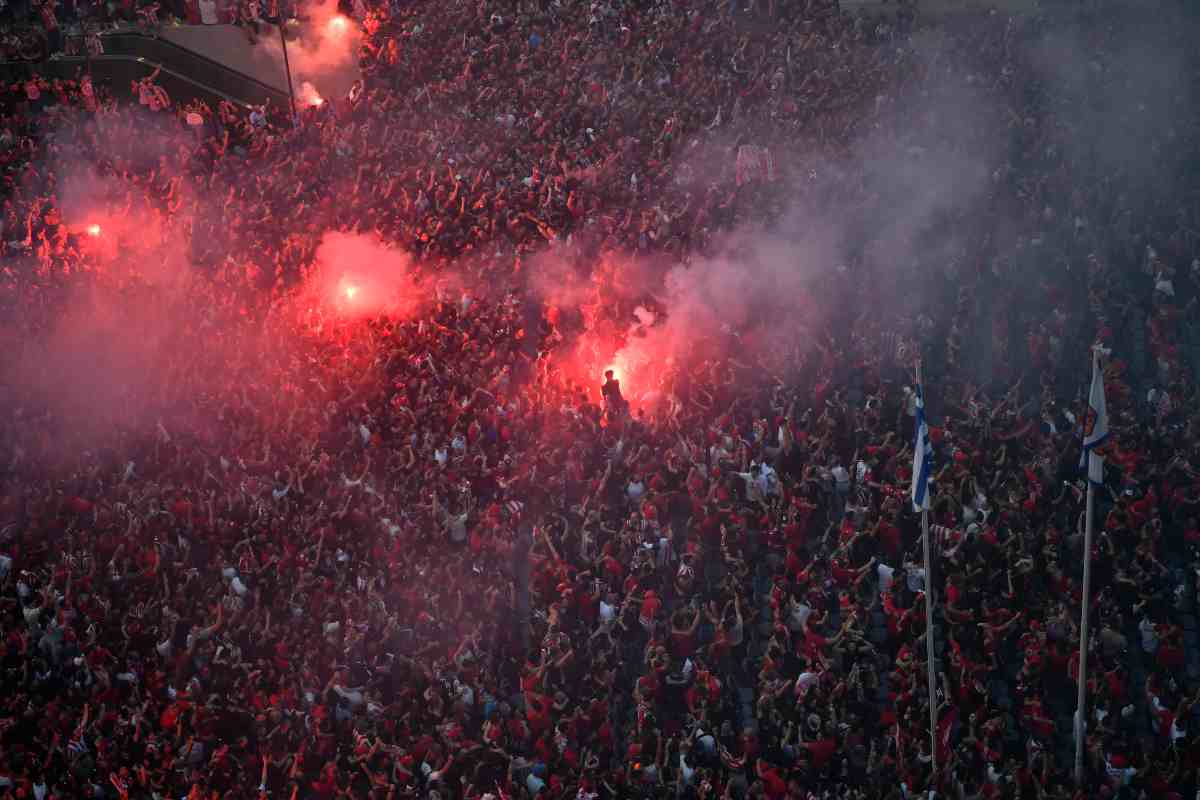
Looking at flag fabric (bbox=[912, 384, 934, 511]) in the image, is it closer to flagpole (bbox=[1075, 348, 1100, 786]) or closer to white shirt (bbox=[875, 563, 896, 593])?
flagpole (bbox=[1075, 348, 1100, 786])

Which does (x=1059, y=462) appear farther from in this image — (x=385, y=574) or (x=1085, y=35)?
(x=1085, y=35)

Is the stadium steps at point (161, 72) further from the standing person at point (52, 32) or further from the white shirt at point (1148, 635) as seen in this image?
the white shirt at point (1148, 635)

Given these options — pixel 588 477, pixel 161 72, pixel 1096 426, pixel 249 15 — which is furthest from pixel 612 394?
pixel 249 15

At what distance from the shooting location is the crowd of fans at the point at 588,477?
13336mm

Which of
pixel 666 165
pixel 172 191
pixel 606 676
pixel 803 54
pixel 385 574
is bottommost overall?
pixel 606 676

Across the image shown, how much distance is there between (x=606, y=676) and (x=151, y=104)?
1648cm

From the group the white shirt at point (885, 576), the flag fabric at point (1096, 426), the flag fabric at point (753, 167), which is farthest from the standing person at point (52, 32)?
the flag fabric at point (1096, 426)

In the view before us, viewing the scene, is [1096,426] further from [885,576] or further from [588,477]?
[588,477]

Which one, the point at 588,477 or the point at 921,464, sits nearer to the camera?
the point at 921,464

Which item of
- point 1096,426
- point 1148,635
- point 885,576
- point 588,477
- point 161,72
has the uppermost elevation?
point 161,72

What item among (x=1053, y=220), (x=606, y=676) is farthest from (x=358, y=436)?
(x=1053, y=220)

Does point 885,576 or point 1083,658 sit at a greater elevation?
point 885,576

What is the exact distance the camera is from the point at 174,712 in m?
13.6

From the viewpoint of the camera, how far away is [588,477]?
54.2 feet
